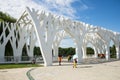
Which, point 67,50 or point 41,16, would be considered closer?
→ point 41,16

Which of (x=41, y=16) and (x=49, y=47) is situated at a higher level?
(x=41, y=16)

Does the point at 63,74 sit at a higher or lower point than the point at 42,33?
lower

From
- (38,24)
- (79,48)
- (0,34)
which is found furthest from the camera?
(0,34)

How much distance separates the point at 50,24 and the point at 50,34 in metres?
1.20

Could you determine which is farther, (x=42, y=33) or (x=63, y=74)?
(x=42, y=33)

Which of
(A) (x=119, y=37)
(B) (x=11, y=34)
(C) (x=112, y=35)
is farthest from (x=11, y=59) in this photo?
(A) (x=119, y=37)

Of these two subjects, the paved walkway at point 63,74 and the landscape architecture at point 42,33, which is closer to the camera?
the paved walkway at point 63,74

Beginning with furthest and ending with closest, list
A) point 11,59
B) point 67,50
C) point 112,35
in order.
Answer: point 67,50
point 112,35
point 11,59

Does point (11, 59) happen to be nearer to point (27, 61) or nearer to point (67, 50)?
point (27, 61)

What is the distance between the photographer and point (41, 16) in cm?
2275

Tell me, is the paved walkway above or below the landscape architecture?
below

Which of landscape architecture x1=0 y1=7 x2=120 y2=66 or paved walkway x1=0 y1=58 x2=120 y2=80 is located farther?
landscape architecture x1=0 y1=7 x2=120 y2=66

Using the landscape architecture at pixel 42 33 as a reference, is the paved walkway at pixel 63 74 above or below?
below

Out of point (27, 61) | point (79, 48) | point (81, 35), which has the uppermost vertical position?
point (81, 35)
